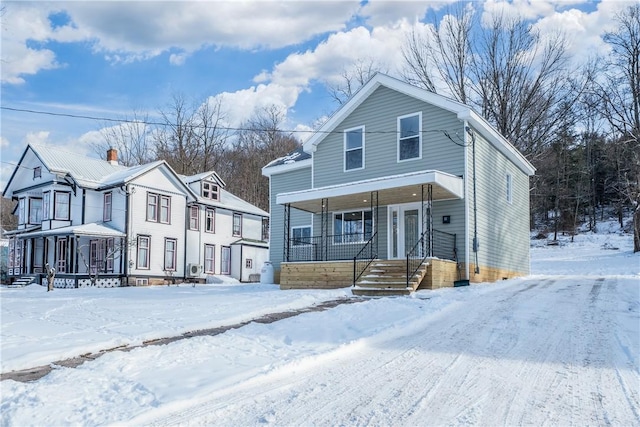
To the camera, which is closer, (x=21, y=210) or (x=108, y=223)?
(x=108, y=223)

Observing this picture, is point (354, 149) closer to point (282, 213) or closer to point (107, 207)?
point (282, 213)

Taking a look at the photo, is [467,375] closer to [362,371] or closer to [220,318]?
[362,371]

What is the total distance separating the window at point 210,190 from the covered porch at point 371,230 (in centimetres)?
1334

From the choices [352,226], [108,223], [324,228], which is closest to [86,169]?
[108,223]

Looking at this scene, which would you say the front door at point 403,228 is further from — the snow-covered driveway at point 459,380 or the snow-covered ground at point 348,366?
the snow-covered driveway at point 459,380

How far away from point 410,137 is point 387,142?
0.80 meters

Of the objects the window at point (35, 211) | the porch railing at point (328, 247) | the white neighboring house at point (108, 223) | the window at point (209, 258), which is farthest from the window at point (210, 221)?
the porch railing at point (328, 247)

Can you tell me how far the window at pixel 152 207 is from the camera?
2562 cm

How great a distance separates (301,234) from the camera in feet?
59.4

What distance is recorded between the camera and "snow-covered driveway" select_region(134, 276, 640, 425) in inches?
147

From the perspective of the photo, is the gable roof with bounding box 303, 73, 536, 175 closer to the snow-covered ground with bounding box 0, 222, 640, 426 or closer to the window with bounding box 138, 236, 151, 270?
the snow-covered ground with bounding box 0, 222, 640, 426

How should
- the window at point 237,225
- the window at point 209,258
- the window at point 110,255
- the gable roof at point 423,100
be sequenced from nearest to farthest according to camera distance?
the gable roof at point 423,100 < the window at point 110,255 < the window at point 209,258 < the window at point 237,225

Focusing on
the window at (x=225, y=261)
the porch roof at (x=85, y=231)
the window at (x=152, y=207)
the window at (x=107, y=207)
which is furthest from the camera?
the window at (x=225, y=261)

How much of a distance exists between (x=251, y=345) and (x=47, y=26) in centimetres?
1251
